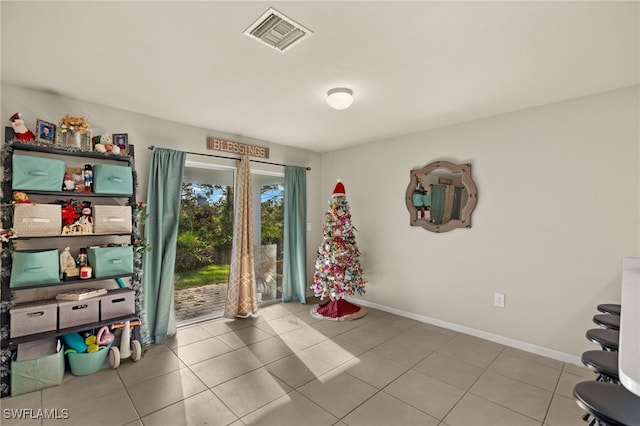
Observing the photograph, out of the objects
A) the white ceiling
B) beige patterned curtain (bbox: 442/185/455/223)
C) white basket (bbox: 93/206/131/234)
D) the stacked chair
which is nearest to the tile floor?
the stacked chair

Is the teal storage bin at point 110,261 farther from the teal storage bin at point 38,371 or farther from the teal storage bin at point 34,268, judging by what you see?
the teal storage bin at point 38,371

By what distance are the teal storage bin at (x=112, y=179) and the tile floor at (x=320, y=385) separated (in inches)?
63.7

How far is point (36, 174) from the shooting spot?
256 centimetres

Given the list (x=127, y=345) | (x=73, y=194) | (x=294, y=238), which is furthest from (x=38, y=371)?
(x=294, y=238)

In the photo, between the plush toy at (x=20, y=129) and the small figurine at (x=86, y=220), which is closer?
the plush toy at (x=20, y=129)

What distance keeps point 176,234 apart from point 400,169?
298 cm

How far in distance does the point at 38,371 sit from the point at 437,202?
4203 mm

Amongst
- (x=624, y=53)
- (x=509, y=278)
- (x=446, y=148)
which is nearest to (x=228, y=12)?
(x=624, y=53)

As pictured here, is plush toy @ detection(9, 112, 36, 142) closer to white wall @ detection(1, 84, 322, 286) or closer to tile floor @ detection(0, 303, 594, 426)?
white wall @ detection(1, 84, 322, 286)

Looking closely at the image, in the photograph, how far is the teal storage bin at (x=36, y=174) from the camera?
2.49 meters

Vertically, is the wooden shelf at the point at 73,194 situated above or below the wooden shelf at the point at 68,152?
below

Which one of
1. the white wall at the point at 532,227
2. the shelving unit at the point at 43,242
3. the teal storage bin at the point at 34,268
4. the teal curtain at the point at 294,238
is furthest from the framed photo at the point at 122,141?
the white wall at the point at 532,227

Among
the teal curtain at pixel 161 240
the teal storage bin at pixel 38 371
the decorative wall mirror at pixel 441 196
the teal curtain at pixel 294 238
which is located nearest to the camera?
the teal storage bin at pixel 38 371

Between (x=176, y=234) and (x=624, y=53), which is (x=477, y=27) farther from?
(x=176, y=234)
